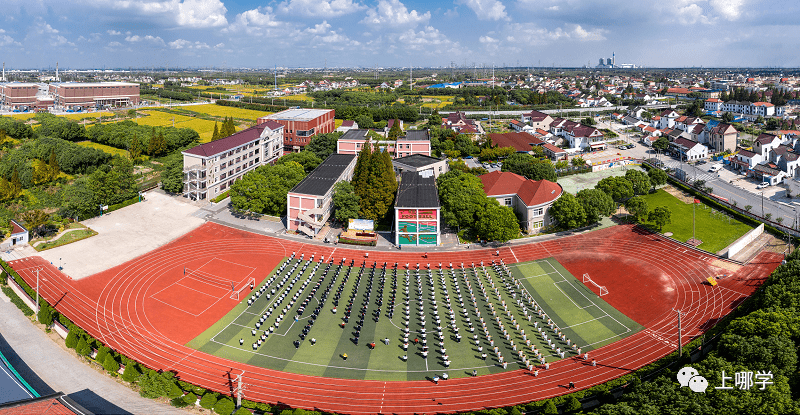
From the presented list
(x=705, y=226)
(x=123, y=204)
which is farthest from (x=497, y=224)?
(x=123, y=204)

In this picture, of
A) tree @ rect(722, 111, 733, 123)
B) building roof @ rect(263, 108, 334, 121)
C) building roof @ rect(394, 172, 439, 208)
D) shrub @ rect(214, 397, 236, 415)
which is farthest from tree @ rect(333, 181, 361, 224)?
tree @ rect(722, 111, 733, 123)

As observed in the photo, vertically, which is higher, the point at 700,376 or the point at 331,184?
the point at 331,184

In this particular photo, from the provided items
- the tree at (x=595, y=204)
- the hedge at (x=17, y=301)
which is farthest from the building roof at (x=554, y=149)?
the hedge at (x=17, y=301)

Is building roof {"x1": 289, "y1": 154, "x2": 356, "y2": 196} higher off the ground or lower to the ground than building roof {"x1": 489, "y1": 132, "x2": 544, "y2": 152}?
lower

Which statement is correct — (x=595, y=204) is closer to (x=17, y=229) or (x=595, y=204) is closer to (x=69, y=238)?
(x=69, y=238)

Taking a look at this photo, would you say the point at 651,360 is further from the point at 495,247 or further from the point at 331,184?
the point at 331,184

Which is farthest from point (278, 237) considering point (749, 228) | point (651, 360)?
point (749, 228)

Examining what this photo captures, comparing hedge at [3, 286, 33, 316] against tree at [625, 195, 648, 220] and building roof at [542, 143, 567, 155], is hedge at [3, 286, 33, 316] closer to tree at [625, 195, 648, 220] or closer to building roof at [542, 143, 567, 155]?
tree at [625, 195, 648, 220]
